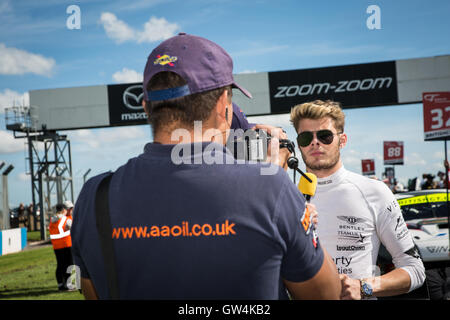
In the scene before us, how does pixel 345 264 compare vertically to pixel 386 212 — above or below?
below

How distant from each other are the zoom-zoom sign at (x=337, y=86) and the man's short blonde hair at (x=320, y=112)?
1942 centimetres

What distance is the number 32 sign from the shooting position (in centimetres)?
729

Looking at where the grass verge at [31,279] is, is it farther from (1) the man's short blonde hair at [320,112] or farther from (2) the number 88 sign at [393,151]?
(2) the number 88 sign at [393,151]

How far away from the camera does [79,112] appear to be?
22.9 metres

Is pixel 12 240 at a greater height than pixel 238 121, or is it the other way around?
pixel 238 121

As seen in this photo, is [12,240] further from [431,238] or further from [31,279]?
[431,238]

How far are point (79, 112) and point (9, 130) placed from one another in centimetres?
430

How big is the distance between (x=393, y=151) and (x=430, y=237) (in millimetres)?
16991

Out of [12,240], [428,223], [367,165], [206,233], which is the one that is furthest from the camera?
[367,165]

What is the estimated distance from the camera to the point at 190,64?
4.95 ft

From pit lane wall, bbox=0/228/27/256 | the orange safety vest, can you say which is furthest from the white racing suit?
pit lane wall, bbox=0/228/27/256

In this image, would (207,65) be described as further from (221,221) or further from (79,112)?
(79,112)

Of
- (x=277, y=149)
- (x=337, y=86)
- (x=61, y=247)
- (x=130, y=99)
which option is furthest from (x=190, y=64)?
(x=337, y=86)

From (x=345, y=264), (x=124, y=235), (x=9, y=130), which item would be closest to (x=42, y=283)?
(x=345, y=264)
